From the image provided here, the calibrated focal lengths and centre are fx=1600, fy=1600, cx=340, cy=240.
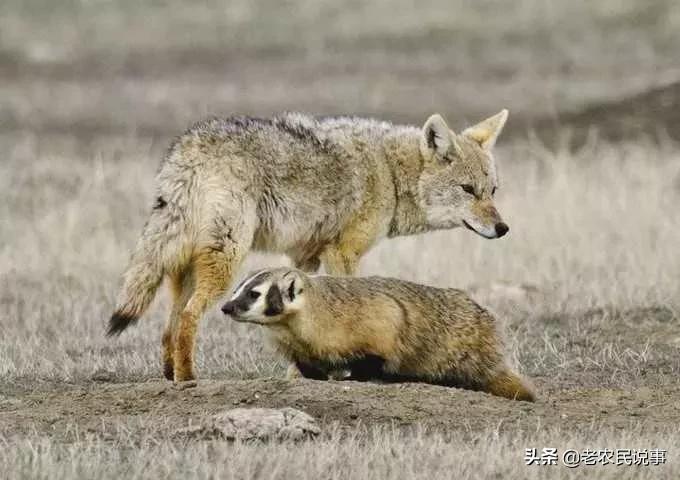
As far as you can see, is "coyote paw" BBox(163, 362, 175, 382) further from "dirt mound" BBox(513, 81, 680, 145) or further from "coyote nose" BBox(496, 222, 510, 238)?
"dirt mound" BBox(513, 81, 680, 145)

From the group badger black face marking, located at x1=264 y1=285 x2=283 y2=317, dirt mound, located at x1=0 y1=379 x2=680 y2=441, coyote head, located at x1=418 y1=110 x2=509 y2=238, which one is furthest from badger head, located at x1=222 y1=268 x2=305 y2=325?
coyote head, located at x1=418 y1=110 x2=509 y2=238

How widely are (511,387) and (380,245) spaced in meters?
5.51

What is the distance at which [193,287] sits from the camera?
9141 millimetres

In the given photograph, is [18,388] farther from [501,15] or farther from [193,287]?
[501,15]

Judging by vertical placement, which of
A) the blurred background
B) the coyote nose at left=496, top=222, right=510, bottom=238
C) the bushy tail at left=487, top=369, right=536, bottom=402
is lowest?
the bushy tail at left=487, top=369, right=536, bottom=402

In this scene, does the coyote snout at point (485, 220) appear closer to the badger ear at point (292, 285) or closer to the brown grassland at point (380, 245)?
the brown grassland at point (380, 245)

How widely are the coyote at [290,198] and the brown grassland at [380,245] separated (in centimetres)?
67

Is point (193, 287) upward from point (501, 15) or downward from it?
downward

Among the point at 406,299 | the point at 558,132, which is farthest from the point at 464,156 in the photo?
the point at 558,132

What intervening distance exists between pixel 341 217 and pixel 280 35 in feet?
77.6

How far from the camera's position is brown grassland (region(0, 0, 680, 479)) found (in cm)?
714

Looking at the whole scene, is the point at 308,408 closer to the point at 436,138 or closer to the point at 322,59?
the point at 436,138

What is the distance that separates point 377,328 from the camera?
809 centimetres

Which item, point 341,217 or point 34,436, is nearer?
point 34,436
